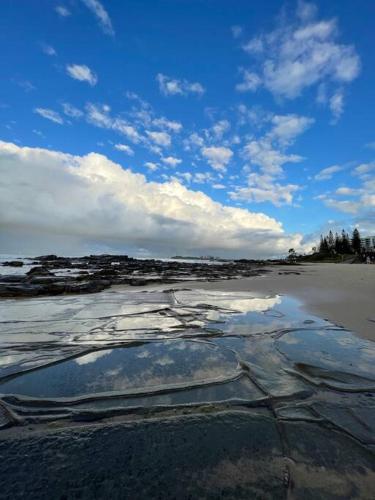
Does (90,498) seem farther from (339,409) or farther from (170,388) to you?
(339,409)

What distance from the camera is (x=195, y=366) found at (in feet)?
14.1

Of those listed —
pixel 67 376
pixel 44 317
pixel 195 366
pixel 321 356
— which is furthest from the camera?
pixel 44 317

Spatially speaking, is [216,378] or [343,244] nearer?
[216,378]

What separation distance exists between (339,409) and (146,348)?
10.8 ft

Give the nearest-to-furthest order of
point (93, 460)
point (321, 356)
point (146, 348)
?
point (93, 460)
point (321, 356)
point (146, 348)

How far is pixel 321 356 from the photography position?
4.71 m

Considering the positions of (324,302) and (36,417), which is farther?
(324,302)

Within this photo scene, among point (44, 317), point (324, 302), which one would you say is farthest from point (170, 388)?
point (324, 302)

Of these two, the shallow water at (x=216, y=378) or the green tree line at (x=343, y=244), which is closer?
the shallow water at (x=216, y=378)

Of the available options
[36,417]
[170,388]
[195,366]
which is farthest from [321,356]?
[36,417]

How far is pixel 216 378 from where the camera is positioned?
3850 mm

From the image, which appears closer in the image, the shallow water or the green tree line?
the shallow water

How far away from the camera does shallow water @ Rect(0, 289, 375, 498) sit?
257 centimetres

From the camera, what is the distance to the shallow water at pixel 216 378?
2572 mm
